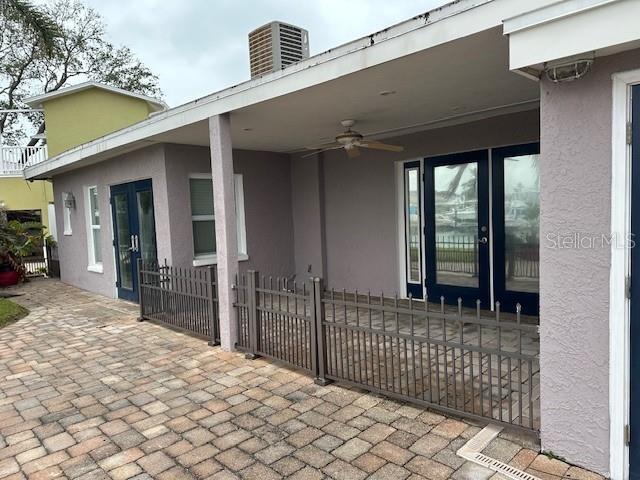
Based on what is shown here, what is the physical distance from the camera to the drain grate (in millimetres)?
2441

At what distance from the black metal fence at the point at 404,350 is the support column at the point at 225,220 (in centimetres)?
12

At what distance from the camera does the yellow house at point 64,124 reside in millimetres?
12508

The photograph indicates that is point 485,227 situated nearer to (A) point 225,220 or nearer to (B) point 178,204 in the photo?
(A) point 225,220

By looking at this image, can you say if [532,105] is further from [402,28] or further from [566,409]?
[566,409]

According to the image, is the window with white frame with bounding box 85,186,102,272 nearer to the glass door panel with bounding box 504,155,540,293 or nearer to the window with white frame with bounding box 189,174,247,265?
the window with white frame with bounding box 189,174,247,265

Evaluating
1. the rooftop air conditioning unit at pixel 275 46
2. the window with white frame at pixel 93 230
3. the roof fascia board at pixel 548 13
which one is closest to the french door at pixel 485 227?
the rooftop air conditioning unit at pixel 275 46

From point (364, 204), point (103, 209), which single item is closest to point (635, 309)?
point (364, 204)

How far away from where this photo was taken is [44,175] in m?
10.4

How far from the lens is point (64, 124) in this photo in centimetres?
1265

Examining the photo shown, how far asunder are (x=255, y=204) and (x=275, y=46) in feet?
9.44

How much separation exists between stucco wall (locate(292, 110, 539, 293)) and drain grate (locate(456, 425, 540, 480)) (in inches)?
156

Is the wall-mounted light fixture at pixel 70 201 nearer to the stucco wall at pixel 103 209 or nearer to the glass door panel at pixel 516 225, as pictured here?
the stucco wall at pixel 103 209

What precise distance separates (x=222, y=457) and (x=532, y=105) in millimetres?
4974
